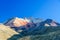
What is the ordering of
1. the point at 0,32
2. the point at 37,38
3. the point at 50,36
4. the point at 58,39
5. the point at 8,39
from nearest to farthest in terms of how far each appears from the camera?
the point at 58,39, the point at 50,36, the point at 37,38, the point at 8,39, the point at 0,32

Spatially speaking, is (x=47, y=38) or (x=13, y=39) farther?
(x=13, y=39)

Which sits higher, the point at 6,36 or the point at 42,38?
the point at 6,36

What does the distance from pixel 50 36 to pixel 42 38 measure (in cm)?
545

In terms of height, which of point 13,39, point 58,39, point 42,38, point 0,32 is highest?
point 0,32

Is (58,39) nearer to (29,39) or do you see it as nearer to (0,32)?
(29,39)

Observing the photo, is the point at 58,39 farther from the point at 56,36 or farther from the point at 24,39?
the point at 24,39

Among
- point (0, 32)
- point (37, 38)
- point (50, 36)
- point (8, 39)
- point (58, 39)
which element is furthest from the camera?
point (0, 32)

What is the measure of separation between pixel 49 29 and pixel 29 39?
82.4ft

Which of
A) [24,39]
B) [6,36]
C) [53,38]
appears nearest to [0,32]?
[6,36]

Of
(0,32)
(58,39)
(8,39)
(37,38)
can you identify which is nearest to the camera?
(58,39)

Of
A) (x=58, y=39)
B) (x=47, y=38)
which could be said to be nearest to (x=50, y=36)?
(x=47, y=38)

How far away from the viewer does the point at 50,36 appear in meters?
88.5

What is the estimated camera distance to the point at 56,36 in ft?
278

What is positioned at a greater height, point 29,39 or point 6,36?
point 6,36
